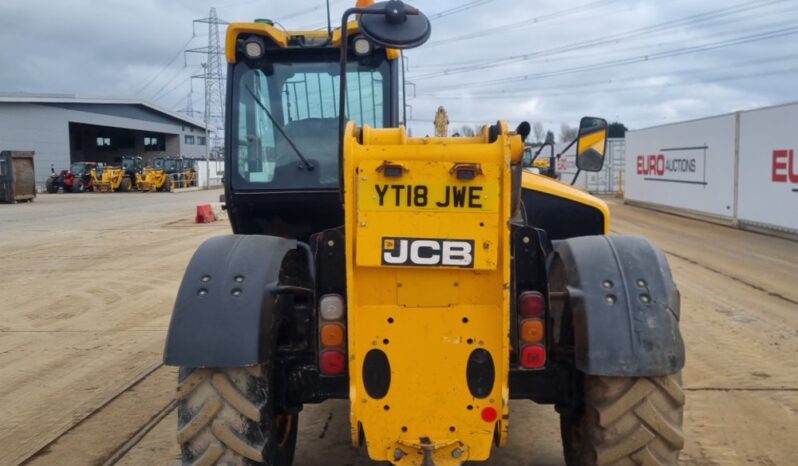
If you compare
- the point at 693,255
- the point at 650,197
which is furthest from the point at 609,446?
the point at 650,197

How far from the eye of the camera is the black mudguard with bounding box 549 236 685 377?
3.16 meters

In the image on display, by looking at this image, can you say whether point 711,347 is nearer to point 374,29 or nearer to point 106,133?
point 374,29

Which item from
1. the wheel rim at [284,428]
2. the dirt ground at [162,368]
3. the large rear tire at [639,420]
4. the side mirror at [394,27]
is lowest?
the dirt ground at [162,368]

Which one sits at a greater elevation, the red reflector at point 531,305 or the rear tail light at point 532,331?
the red reflector at point 531,305

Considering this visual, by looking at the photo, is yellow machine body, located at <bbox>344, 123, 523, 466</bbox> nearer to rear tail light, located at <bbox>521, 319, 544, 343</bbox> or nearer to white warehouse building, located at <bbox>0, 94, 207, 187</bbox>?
rear tail light, located at <bbox>521, 319, 544, 343</bbox>

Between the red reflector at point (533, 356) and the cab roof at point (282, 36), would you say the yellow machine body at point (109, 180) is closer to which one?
the cab roof at point (282, 36)

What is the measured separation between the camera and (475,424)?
3098mm

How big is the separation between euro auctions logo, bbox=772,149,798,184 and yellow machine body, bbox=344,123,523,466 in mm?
14048

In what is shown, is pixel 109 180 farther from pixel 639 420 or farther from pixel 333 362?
pixel 639 420

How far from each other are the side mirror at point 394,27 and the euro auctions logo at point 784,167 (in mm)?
14134

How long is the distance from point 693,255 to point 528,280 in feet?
36.0

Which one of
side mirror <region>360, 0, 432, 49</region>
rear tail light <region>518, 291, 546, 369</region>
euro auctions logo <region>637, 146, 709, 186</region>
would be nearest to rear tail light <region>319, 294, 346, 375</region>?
rear tail light <region>518, 291, 546, 369</region>

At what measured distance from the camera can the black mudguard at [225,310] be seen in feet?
10.7

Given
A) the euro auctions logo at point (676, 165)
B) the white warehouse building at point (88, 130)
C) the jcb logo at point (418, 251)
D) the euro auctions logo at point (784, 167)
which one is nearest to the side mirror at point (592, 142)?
the jcb logo at point (418, 251)
